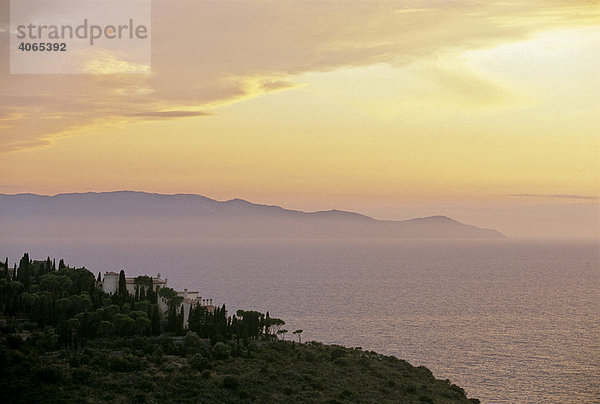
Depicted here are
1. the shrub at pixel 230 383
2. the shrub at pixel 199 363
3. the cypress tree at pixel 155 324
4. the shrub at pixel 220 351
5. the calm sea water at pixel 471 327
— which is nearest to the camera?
the shrub at pixel 230 383

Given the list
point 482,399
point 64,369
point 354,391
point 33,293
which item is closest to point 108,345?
point 64,369

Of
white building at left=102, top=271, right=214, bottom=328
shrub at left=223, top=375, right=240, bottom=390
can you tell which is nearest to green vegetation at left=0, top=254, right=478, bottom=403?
shrub at left=223, top=375, right=240, bottom=390

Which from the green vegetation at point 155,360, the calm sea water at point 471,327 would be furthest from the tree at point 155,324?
the calm sea water at point 471,327

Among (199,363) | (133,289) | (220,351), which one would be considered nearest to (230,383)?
(199,363)

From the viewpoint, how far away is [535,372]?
89812 mm

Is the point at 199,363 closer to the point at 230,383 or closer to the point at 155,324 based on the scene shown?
the point at 230,383

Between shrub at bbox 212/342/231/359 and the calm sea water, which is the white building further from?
the calm sea water

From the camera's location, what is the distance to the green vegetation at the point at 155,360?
4568cm

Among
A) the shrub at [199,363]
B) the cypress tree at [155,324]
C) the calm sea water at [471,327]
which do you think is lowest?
the calm sea water at [471,327]

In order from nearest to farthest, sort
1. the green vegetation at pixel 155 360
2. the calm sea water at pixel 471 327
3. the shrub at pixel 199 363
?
the green vegetation at pixel 155 360 < the shrub at pixel 199 363 < the calm sea water at pixel 471 327

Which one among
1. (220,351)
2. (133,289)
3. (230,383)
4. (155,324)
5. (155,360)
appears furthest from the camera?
(133,289)

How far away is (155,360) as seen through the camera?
53781mm

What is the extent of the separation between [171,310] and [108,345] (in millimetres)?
14014

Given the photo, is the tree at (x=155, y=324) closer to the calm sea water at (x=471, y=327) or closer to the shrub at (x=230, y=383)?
the shrub at (x=230, y=383)
